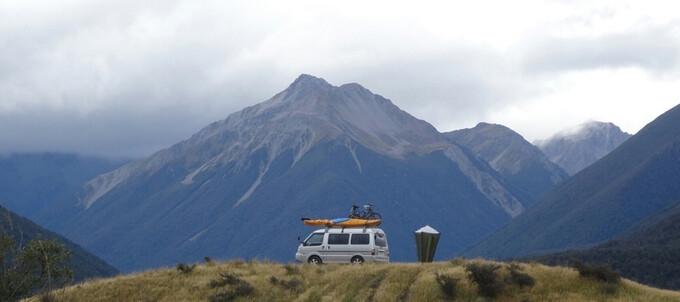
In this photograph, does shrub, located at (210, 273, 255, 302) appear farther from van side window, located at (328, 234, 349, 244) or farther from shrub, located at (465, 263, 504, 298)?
shrub, located at (465, 263, 504, 298)

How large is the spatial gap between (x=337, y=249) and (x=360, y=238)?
5.04ft

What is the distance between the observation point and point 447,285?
119ft

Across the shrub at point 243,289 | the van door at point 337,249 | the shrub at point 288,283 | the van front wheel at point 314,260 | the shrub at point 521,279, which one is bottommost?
the shrub at point 243,289

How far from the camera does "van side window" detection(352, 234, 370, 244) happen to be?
47219mm

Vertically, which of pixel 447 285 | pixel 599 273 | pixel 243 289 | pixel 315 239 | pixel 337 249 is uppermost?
pixel 315 239

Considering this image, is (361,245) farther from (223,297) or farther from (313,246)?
(223,297)

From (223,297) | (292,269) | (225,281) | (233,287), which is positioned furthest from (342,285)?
(225,281)

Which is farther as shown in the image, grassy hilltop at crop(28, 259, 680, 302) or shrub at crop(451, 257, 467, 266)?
shrub at crop(451, 257, 467, 266)

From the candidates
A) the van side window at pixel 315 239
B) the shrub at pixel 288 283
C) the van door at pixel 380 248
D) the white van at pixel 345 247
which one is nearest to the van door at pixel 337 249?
the white van at pixel 345 247

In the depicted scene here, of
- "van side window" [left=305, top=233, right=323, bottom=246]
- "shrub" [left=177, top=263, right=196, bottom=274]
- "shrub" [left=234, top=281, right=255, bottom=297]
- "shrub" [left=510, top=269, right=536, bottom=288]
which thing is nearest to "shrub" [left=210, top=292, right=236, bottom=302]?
"shrub" [left=234, top=281, right=255, bottom=297]

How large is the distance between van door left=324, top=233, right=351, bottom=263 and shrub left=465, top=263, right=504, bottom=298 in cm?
1134

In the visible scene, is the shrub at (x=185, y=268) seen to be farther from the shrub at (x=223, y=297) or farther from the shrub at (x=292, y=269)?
the shrub at (x=223, y=297)

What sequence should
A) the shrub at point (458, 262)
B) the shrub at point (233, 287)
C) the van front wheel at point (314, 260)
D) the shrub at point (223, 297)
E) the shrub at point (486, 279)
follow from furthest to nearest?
the van front wheel at point (314, 260) < the shrub at point (458, 262) < the shrub at point (233, 287) < the shrub at point (223, 297) < the shrub at point (486, 279)

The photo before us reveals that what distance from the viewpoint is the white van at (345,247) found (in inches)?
1849
